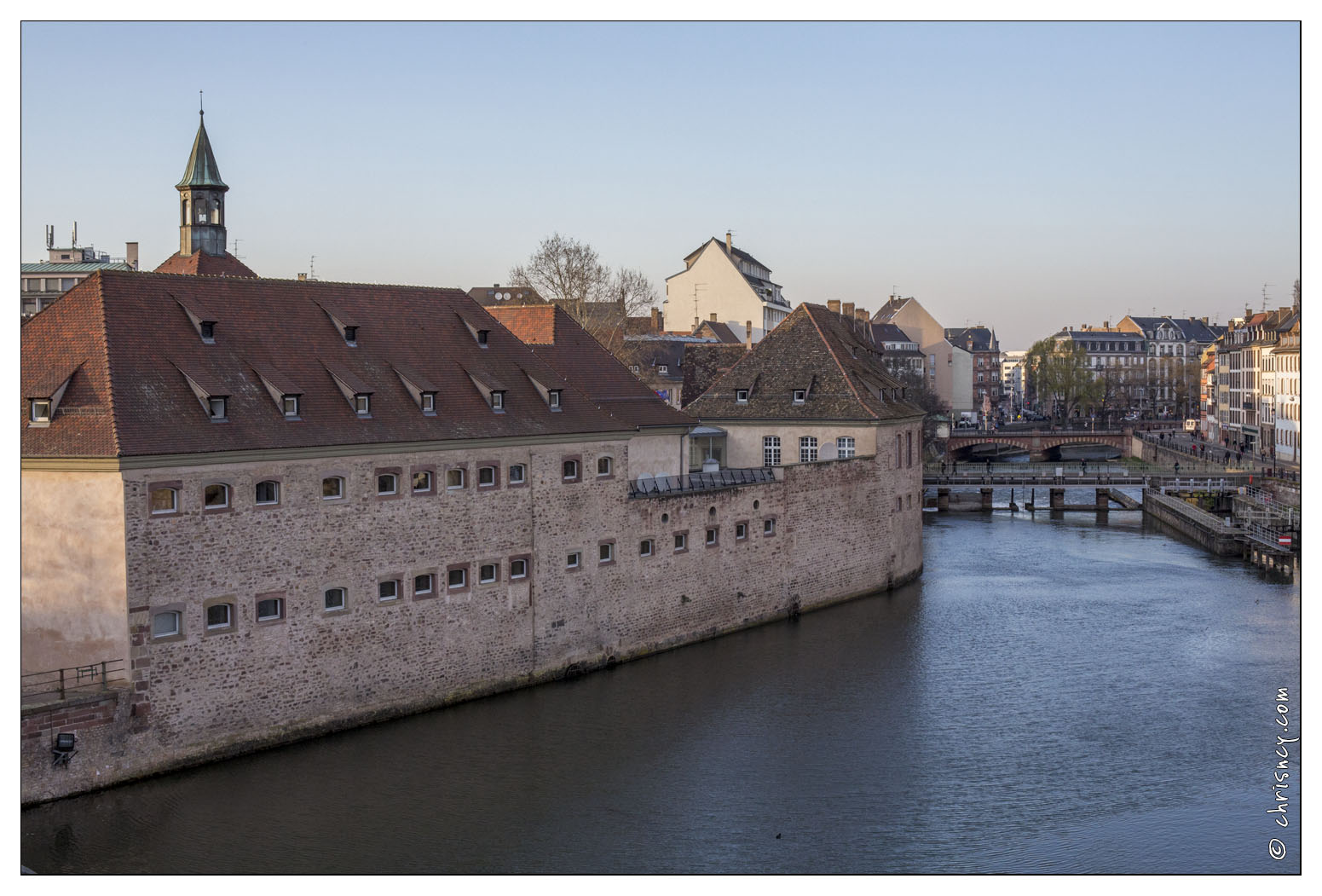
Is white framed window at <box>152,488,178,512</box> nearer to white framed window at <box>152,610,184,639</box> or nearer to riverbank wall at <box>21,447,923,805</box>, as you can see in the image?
riverbank wall at <box>21,447,923,805</box>

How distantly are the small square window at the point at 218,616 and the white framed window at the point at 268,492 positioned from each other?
1.90m

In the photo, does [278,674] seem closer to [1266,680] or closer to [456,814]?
[456,814]

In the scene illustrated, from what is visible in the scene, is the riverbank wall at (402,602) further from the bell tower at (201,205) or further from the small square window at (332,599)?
the bell tower at (201,205)

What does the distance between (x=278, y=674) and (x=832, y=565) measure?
1884 cm

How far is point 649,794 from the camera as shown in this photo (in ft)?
80.3

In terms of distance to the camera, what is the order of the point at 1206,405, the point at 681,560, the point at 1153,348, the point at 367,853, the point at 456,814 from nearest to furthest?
the point at 367,853
the point at 456,814
the point at 681,560
the point at 1206,405
the point at 1153,348

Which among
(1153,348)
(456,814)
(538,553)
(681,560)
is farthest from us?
(1153,348)

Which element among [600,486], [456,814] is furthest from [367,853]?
[600,486]

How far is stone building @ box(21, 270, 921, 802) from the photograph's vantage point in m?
23.6

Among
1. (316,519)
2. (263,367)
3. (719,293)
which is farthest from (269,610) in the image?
(719,293)

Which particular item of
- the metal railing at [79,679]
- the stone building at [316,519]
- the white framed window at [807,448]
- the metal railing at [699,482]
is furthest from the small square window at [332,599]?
the white framed window at [807,448]

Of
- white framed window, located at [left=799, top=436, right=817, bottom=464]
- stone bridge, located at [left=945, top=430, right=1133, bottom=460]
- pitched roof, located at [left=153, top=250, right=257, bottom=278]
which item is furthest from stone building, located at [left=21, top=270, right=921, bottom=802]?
stone bridge, located at [left=945, top=430, right=1133, bottom=460]

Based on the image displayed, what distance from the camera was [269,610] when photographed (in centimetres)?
2559

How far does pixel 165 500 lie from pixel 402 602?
544 centimetres
